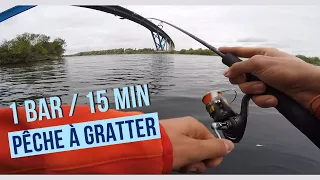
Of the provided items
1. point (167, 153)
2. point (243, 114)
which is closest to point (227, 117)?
point (243, 114)

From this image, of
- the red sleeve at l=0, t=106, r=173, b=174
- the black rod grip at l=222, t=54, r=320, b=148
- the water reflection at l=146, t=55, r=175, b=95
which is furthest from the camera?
the water reflection at l=146, t=55, r=175, b=95

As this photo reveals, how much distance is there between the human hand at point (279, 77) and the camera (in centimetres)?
113

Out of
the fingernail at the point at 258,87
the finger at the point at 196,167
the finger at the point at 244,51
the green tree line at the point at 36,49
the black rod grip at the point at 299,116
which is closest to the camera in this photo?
the finger at the point at 196,167

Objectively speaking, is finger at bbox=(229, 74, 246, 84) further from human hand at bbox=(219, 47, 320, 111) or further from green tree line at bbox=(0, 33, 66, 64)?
green tree line at bbox=(0, 33, 66, 64)

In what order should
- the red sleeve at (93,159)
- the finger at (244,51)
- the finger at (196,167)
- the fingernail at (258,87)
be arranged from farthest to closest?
the finger at (244,51) → the fingernail at (258,87) → the finger at (196,167) → the red sleeve at (93,159)

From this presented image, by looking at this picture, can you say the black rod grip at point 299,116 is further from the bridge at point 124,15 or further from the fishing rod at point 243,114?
the bridge at point 124,15

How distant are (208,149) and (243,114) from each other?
305mm

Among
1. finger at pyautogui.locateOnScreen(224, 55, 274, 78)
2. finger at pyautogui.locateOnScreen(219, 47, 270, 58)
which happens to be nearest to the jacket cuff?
finger at pyautogui.locateOnScreen(224, 55, 274, 78)

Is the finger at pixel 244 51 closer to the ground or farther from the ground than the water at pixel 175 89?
farther from the ground

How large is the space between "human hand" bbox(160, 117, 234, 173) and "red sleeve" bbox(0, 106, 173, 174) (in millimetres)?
33

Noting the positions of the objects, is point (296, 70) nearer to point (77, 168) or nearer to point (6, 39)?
point (77, 168)

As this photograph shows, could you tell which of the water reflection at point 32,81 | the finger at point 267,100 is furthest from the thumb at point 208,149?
the water reflection at point 32,81

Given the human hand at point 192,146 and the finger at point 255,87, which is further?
the finger at point 255,87

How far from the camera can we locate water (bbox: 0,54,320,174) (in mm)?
1802
